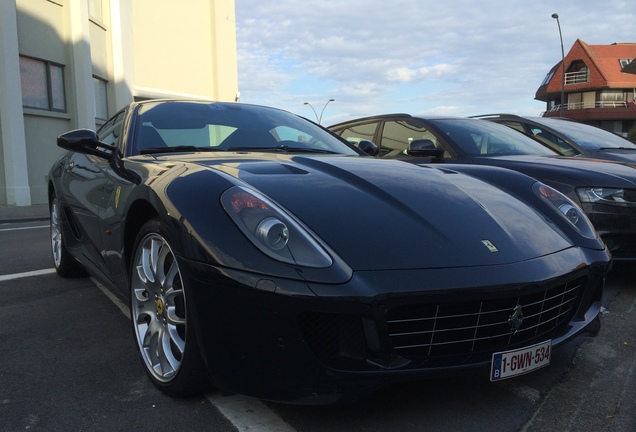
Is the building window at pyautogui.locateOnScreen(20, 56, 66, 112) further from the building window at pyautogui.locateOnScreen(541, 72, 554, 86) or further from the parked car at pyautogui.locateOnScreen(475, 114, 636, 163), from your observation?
the building window at pyautogui.locateOnScreen(541, 72, 554, 86)

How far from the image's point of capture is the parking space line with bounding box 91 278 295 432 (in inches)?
82.5

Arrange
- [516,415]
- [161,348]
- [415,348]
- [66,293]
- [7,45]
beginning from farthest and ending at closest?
[7,45] → [66,293] → [161,348] → [516,415] → [415,348]

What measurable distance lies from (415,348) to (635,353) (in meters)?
1.56

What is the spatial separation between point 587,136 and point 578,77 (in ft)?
180

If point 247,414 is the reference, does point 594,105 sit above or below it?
above

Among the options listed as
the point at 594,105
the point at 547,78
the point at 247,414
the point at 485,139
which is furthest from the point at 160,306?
the point at 547,78

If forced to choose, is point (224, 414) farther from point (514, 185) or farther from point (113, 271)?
point (514, 185)

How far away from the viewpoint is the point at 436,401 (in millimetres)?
2291

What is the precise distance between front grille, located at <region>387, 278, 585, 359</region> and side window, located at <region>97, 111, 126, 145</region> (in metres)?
2.31

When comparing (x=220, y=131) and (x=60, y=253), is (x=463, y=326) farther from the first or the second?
(x=60, y=253)

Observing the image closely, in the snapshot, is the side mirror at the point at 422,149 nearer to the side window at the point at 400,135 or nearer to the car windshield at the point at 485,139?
the car windshield at the point at 485,139

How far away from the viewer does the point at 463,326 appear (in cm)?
201

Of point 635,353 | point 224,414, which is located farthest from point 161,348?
point 635,353

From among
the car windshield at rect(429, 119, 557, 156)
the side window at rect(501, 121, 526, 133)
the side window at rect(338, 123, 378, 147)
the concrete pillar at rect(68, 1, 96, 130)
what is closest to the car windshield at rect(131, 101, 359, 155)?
the car windshield at rect(429, 119, 557, 156)
